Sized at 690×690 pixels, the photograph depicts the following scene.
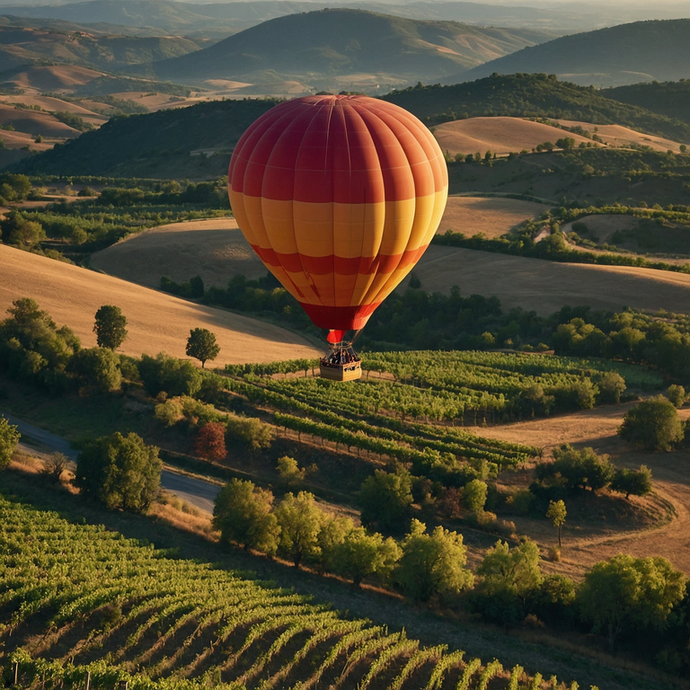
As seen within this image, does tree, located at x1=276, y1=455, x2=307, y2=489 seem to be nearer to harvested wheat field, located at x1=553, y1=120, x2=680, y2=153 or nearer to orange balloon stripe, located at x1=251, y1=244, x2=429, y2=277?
orange balloon stripe, located at x1=251, y1=244, x2=429, y2=277

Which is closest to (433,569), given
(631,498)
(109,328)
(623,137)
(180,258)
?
(631,498)

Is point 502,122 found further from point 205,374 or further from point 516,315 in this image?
point 205,374

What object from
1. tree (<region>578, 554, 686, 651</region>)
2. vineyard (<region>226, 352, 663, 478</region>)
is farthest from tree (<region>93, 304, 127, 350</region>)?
tree (<region>578, 554, 686, 651</region>)

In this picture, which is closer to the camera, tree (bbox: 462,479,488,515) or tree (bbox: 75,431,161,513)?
tree (bbox: 75,431,161,513)

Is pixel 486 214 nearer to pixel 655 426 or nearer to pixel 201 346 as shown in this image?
pixel 201 346

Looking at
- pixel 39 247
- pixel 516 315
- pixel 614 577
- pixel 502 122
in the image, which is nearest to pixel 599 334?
pixel 516 315
